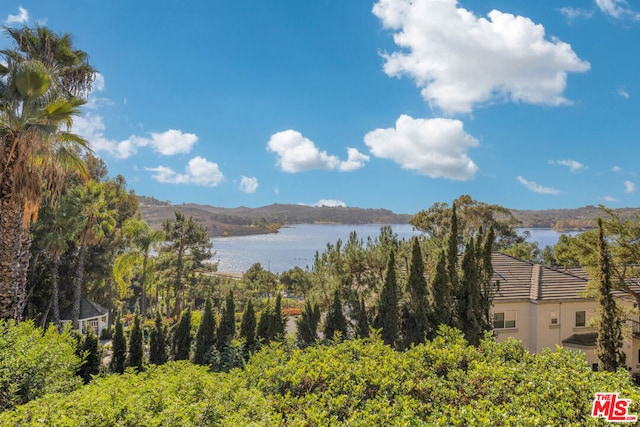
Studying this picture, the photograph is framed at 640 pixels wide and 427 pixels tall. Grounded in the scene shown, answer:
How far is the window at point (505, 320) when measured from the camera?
1684 cm

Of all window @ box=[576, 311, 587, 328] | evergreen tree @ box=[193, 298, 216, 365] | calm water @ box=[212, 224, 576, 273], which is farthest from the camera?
calm water @ box=[212, 224, 576, 273]

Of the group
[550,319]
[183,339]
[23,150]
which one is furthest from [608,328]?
[23,150]

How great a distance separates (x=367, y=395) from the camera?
435 centimetres

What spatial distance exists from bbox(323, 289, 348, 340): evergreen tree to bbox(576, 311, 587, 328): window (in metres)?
11.7

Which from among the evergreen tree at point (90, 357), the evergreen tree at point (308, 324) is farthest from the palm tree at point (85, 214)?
the evergreen tree at point (308, 324)

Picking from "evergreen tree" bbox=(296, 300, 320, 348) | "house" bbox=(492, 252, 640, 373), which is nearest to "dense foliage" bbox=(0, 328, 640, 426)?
"evergreen tree" bbox=(296, 300, 320, 348)

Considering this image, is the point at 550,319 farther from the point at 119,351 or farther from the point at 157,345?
the point at 119,351

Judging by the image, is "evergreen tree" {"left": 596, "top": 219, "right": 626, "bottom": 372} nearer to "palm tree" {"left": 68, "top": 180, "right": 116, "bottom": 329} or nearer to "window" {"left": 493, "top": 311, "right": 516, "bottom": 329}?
"window" {"left": 493, "top": 311, "right": 516, "bottom": 329}

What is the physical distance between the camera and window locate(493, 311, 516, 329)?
16836 millimetres

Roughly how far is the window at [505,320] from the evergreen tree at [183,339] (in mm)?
13668

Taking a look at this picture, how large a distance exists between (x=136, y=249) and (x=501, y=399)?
2458 centimetres

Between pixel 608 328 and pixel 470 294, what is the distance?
16.5 feet

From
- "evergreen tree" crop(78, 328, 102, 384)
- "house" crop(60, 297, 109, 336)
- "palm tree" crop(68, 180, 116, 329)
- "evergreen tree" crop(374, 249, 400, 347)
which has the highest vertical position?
"palm tree" crop(68, 180, 116, 329)

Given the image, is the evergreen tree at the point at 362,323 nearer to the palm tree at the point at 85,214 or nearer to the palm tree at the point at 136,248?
the palm tree at the point at 85,214
